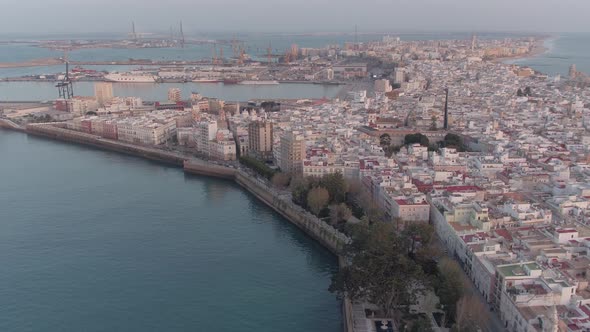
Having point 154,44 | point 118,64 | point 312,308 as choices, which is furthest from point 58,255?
point 154,44

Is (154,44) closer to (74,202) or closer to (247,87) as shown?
(247,87)

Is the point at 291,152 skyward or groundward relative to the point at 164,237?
skyward

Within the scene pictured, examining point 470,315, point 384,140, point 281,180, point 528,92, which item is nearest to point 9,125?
point 281,180

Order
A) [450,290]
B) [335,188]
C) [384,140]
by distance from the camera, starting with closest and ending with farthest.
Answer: [450,290]
[335,188]
[384,140]

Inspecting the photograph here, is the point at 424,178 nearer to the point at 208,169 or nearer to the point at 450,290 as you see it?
the point at 450,290

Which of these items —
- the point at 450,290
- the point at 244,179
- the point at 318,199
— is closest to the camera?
the point at 450,290

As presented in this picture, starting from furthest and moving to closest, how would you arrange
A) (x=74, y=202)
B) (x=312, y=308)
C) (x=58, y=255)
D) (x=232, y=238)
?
1. (x=74, y=202)
2. (x=232, y=238)
3. (x=58, y=255)
4. (x=312, y=308)

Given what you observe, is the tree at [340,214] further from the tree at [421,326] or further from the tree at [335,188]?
the tree at [421,326]

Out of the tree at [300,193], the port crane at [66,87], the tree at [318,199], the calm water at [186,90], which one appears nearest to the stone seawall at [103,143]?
the tree at [300,193]
